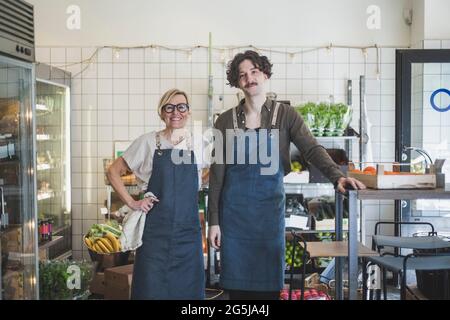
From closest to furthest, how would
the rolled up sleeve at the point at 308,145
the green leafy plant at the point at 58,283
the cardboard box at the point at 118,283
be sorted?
the rolled up sleeve at the point at 308,145, the green leafy plant at the point at 58,283, the cardboard box at the point at 118,283

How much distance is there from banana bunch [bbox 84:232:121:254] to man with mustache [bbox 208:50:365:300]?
173 centimetres

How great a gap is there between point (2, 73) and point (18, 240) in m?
0.79

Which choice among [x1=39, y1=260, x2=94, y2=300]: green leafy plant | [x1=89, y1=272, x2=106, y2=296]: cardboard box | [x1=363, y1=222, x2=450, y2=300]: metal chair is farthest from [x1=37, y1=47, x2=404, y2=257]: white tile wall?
[x1=363, y1=222, x2=450, y2=300]: metal chair

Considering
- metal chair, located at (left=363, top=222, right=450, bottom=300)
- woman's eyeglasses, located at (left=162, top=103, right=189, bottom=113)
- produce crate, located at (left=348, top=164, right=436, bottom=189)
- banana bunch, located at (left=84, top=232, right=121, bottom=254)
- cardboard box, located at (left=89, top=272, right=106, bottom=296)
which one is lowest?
cardboard box, located at (left=89, top=272, right=106, bottom=296)

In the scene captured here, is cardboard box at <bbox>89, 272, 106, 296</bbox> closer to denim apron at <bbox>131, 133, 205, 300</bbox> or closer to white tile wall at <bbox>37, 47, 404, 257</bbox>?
white tile wall at <bbox>37, 47, 404, 257</bbox>

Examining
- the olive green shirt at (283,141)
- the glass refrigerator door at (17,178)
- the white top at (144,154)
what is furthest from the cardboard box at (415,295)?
the glass refrigerator door at (17,178)

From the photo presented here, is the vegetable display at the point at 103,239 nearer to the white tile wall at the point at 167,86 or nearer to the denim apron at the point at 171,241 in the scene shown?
the white tile wall at the point at 167,86

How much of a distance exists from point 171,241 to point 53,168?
8.07 feet

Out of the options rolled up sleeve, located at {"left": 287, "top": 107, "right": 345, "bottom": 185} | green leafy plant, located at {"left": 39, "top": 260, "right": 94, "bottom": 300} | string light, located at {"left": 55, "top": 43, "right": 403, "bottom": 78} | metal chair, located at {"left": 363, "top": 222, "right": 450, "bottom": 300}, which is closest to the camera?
rolled up sleeve, located at {"left": 287, "top": 107, "right": 345, "bottom": 185}

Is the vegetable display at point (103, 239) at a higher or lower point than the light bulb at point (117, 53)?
lower

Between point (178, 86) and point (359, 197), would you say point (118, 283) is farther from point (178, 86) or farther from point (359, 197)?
point (359, 197)

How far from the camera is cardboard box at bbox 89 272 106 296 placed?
4008 millimetres

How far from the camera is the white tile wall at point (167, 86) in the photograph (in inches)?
193

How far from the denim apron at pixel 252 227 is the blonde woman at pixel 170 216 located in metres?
0.32
